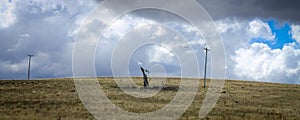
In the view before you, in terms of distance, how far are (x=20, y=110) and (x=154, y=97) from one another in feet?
60.6

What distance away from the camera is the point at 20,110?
37.0 meters

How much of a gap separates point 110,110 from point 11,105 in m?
10.5

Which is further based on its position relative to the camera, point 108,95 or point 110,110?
point 108,95

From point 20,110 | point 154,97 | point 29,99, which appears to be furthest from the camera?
point 154,97

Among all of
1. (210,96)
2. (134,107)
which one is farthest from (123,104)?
(210,96)

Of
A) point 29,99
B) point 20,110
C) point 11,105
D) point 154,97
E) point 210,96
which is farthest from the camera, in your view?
point 210,96

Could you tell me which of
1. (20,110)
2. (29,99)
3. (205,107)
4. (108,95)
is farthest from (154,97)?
(20,110)

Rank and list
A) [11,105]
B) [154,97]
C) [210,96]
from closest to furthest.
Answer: [11,105], [154,97], [210,96]

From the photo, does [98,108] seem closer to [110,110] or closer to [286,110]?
[110,110]

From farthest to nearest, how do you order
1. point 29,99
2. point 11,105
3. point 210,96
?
1. point 210,96
2. point 29,99
3. point 11,105

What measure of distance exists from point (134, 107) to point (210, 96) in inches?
665

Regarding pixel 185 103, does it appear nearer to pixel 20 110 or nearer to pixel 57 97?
pixel 57 97

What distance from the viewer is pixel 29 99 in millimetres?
45000

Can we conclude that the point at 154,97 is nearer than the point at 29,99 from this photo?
No
